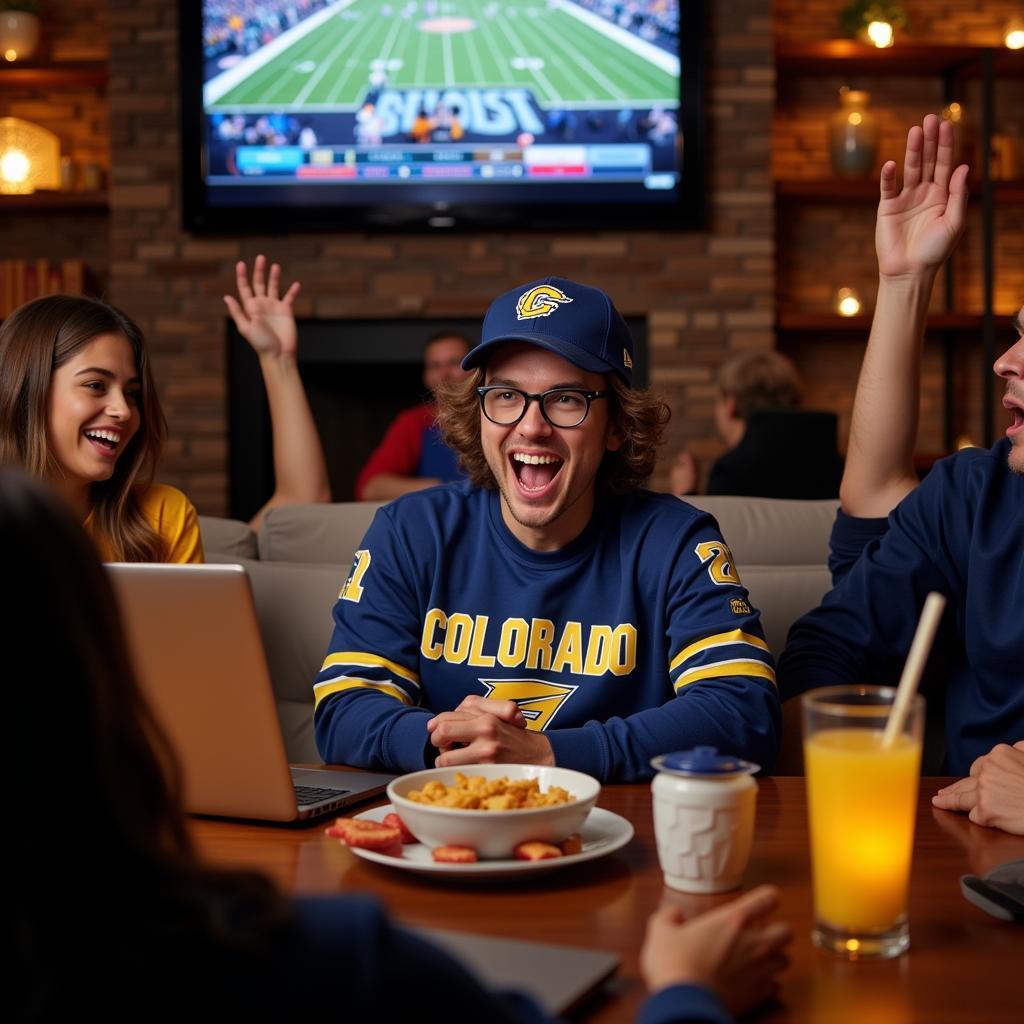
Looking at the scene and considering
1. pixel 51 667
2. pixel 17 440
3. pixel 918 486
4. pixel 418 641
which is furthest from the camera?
pixel 17 440

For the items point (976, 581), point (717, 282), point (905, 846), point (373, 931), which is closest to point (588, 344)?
point (976, 581)

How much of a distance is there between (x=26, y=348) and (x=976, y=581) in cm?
152

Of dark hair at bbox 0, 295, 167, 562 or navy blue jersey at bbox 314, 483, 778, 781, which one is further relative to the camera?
dark hair at bbox 0, 295, 167, 562

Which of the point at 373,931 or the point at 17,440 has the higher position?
the point at 17,440

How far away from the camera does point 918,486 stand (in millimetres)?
1818

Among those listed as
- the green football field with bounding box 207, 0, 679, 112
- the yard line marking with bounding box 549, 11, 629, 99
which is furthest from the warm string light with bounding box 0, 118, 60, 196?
the yard line marking with bounding box 549, 11, 629, 99

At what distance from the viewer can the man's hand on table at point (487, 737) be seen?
127 cm

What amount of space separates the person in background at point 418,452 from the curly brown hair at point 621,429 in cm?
272

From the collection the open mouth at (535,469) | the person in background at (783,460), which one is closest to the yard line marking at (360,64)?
the person in background at (783,460)

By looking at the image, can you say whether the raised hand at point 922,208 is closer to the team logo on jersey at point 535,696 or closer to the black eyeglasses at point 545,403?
the black eyeglasses at point 545,403

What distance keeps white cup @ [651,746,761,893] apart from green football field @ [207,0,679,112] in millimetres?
4233

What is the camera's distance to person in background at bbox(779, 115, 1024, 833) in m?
1.67

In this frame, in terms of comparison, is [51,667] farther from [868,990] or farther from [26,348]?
[26,348]

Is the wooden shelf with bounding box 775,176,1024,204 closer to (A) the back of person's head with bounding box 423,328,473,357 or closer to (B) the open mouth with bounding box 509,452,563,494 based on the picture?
(A) the back of person's head with bounding box 423,328,473,357
